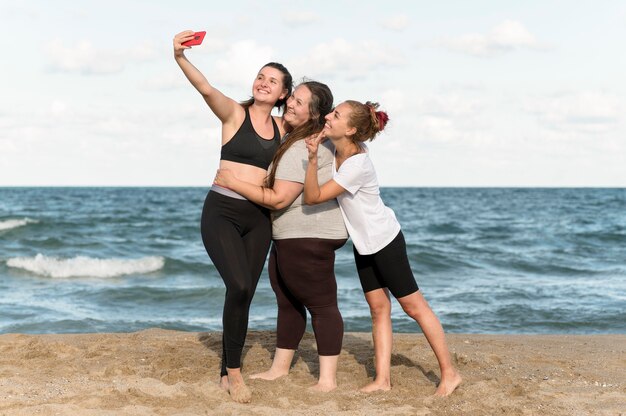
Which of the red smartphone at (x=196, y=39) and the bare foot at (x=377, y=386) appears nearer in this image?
the red smartphone at (x=196, y=39)

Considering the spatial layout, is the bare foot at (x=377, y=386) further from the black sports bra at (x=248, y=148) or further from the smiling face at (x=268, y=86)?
the smiling face at (x=268, y=86)

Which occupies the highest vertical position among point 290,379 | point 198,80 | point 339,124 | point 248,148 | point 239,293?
point 198,80

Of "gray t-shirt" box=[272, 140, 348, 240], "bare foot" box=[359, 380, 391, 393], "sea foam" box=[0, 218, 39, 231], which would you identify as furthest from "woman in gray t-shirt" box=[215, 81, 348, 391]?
"sea foam" box=[0, 218, 39, 231]

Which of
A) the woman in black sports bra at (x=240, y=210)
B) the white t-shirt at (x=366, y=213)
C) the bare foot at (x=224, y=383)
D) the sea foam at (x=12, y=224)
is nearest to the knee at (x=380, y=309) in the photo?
the white t-shirt at (x=366, y=213)

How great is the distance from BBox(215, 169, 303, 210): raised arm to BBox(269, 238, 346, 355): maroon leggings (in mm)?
302

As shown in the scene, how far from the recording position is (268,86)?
465 centimetres

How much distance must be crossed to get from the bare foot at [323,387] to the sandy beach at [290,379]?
5cm

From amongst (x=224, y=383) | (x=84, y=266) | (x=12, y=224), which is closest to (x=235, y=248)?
(x=224, y=383)

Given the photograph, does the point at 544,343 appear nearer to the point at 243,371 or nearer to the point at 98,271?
the point at 243,371

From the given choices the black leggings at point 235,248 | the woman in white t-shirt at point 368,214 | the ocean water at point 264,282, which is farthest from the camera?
the ocean water at point 264,282

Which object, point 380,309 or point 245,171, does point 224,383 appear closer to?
point 380,309

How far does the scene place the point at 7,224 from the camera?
21.9 meters

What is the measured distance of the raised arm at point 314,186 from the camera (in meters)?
4.28

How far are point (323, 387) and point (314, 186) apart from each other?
137 centimetres
